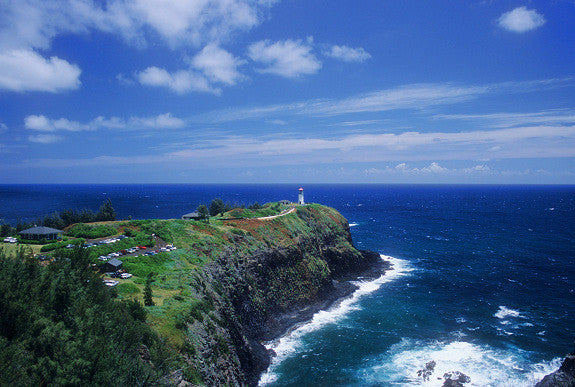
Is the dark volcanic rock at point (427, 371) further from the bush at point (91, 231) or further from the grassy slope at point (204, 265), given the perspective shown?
the bush at point (91, 231)

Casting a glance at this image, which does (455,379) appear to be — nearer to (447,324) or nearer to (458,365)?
(458,365)

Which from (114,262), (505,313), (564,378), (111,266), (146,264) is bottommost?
(505,313)

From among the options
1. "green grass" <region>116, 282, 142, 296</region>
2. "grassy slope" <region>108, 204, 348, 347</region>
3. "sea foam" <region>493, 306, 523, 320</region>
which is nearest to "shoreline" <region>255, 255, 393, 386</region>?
"grassy slope" <region>108, 204, 348, 347</region>

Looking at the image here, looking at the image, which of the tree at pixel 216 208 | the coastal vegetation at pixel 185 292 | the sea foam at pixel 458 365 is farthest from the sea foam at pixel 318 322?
the tree at pixel 216 208

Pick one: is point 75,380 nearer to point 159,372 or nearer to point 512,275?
point 159,372

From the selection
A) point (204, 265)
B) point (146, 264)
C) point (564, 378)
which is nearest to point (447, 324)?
point (564, 378)

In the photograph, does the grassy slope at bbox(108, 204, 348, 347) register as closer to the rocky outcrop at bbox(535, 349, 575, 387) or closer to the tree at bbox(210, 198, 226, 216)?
the tree at bbox(210, 198, 226, 216)
